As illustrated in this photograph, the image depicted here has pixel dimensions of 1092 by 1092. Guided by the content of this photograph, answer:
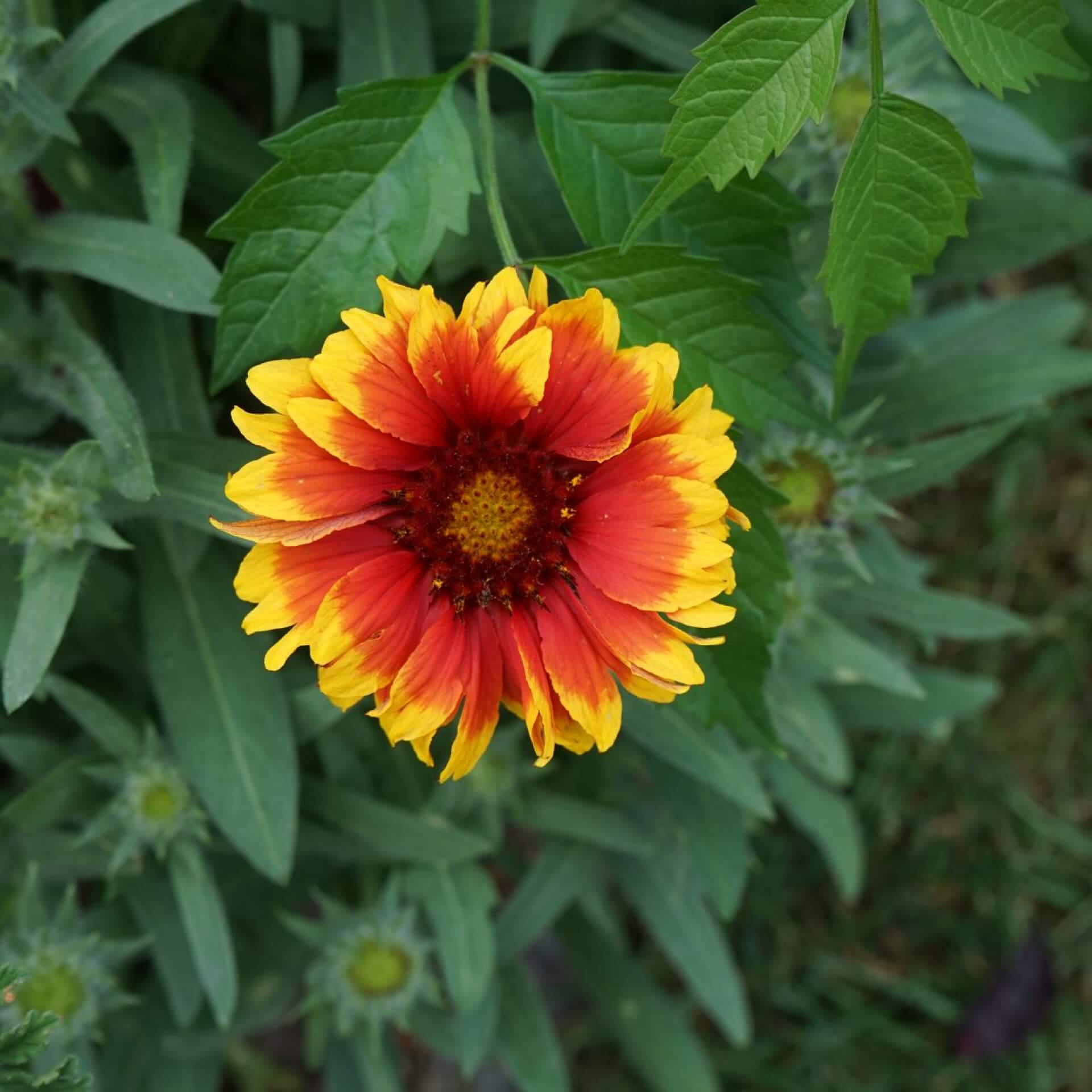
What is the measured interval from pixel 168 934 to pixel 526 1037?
2.63 feet

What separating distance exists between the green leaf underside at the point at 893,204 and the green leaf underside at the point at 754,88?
8 centimetres

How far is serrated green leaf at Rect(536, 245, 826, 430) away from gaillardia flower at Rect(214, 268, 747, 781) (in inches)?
3.8

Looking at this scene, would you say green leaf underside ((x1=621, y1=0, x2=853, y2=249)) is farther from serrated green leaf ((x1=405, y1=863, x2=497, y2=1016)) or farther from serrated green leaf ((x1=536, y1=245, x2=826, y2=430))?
serrated green leaf ((x1=405, y1=863, x2=497, y2=1016))

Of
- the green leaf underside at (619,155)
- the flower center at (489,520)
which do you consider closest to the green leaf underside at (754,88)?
the green leaf underside at (619,155)

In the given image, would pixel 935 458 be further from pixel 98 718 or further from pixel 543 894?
pixel 98 718

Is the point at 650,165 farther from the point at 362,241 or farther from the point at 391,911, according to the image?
the point at 391,911

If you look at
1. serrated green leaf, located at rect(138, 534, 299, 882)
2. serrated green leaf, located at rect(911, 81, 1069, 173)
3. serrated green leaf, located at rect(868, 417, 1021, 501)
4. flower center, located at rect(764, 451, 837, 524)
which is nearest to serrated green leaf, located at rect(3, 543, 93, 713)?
serrated green leaf, located at rect(138, 534, 299, 882)

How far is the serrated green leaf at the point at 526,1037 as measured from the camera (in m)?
2.55

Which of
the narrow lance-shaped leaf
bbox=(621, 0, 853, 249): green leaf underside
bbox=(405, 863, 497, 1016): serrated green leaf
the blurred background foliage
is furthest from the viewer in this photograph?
bbox=(405, 863, 497, 1016): serrated green leaf

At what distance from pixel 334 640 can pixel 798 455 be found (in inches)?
35.0

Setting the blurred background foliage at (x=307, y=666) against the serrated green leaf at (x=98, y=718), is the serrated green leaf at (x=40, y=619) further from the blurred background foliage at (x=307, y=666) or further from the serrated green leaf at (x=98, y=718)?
the serrated green leaf at (x=98, y=718)

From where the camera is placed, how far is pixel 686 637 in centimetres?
134

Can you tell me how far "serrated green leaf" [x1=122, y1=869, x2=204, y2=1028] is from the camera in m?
2.24

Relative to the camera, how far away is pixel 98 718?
79.6 inches
